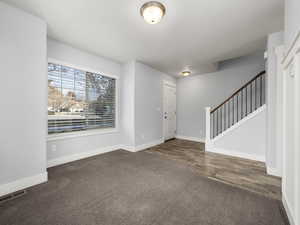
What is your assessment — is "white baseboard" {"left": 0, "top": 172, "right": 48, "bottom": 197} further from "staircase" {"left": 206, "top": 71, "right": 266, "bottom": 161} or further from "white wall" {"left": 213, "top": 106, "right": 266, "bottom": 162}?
"white wall" {"left": 213, "top": 106, "right": 266, "bottom": 162}

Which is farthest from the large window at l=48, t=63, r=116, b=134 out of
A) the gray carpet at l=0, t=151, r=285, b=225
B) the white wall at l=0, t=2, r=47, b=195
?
the gray carpet at l=0, t=151, r=285, b=225

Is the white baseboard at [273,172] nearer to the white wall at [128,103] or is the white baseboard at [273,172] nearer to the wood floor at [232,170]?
the wood floor at [232,170]

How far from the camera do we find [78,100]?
3182mm

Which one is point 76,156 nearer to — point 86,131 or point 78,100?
point 86,131

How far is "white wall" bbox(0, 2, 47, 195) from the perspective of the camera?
1.80m

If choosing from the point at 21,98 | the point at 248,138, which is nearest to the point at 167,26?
the point at 21,98

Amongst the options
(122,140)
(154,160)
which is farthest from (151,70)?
(154,160)

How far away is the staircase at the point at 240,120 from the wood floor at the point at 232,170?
0.27m

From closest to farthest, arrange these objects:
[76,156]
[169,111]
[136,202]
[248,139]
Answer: [136,202] → [76,156] → [248,139] → [169,111]

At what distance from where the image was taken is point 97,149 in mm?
3506

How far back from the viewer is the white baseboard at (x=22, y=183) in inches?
70.5

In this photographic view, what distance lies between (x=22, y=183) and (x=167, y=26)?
3247mm

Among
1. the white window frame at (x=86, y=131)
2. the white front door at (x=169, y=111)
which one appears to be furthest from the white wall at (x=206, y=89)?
the white window frame at (x=86, y=131)

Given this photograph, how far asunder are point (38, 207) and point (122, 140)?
8.28 ft
